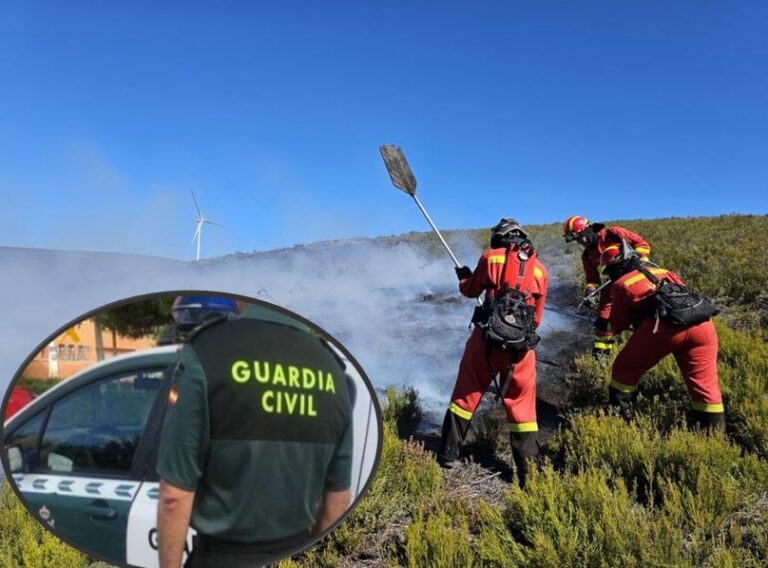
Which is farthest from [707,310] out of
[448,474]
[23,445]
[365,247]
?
[365,247]

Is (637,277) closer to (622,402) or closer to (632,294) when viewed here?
(632,294)

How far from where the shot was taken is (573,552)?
112 inches

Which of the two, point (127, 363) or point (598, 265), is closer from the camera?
point (127, 363)

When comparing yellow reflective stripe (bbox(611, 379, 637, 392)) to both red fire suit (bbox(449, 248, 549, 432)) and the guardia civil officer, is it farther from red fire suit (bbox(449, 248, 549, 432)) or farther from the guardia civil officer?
the guardia civil officer

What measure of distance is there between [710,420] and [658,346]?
70 centimetres

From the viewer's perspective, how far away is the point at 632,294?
4930 millimetres

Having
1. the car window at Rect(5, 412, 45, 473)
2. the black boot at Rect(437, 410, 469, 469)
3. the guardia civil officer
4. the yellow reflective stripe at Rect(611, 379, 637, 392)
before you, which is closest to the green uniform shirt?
the guardia civil officer

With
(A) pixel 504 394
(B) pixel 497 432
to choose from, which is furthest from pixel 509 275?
(B) pixel 497 432

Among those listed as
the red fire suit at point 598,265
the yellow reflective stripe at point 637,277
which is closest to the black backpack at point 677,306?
the yellow reflective stripe at point 637,277

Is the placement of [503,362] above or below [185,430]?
above

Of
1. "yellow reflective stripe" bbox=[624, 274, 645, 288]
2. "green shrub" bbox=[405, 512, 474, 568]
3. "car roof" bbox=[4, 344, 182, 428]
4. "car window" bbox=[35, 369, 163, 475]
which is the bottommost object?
"green shrub" bbox=[405, 512, 474, 568]

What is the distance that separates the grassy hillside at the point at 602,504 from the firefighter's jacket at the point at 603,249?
173cm

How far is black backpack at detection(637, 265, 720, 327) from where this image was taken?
4.50 metres

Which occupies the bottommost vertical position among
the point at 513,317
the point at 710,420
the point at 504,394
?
the point at 710,420
